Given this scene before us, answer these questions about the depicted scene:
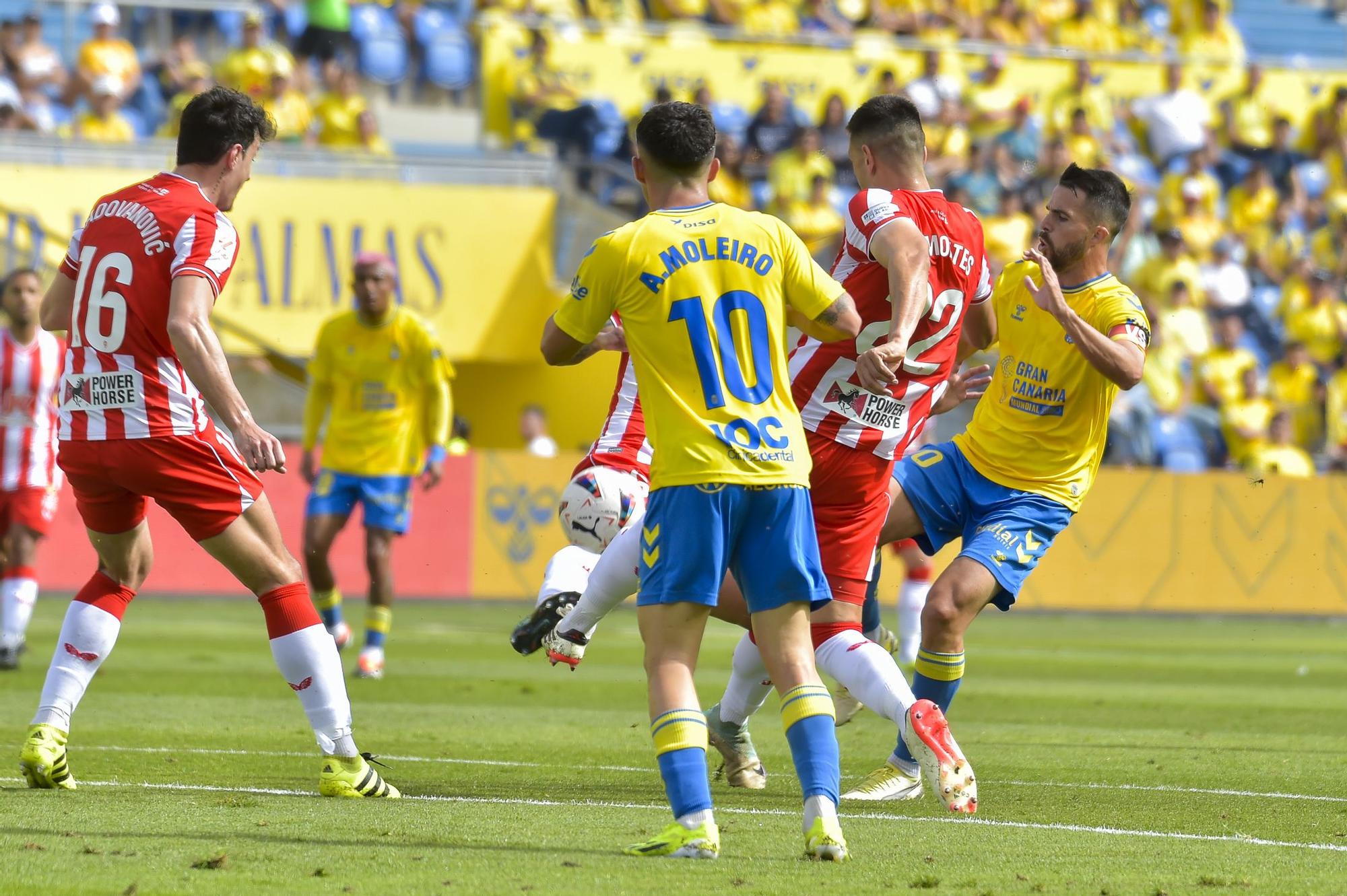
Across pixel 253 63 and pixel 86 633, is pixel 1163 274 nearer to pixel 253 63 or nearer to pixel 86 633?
pixel 253 63

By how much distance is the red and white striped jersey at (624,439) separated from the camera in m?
7.59

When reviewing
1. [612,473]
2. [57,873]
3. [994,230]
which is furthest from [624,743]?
[994,230]

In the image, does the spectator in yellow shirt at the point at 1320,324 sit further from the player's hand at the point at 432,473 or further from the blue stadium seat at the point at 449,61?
the player's hand at the point at 432,473

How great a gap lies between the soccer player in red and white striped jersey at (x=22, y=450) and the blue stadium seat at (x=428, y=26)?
1181 cm

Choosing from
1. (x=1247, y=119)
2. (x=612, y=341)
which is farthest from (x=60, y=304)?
(x=1247, y=119)

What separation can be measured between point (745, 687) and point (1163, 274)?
16872 mm


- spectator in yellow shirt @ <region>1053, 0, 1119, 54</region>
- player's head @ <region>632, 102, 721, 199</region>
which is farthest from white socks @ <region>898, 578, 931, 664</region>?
spectator in yellow shirt @ <region>1053, 0, 1119, 54</region>

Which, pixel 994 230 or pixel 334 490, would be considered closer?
pixel 334 490

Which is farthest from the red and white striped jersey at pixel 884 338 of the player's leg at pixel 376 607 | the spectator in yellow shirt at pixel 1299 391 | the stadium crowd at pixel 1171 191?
the spectator in yellow shirt at pixel 1299 391

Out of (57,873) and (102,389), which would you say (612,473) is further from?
(57,873)

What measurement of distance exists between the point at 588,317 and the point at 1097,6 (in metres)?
22.7

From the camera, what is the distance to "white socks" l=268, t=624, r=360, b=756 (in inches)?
247

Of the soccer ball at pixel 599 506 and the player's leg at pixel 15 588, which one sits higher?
the soccer ball at pixel 599 506

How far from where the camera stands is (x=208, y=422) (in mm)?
6254
